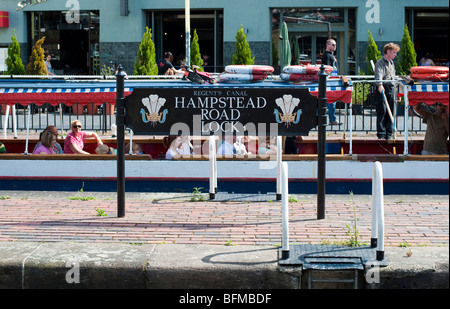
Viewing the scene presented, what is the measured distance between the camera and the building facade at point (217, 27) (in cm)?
2719

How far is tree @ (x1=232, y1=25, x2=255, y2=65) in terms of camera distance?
26141mm

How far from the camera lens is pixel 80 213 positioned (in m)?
9.45

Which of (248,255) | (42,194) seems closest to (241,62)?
(42,194)

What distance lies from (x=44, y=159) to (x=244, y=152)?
123 inches

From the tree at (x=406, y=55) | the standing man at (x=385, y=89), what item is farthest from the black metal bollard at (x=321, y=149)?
the tree at (x=406, y=55)

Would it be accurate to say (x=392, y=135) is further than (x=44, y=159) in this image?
Yes

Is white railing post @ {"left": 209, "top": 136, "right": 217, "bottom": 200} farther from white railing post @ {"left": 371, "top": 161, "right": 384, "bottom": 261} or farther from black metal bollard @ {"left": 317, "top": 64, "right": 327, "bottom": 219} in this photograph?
white railing post @ {"left": 371, "top": 161, "right": 384, "bottom": 261}

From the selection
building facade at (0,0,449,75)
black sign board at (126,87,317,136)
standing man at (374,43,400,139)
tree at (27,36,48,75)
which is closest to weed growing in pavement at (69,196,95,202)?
black sign board at (126,87,317,136)

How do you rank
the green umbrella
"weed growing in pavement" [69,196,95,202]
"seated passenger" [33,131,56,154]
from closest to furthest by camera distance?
"weed growing in pavement" [69,196,95,202]
"seated passenger" [33,131,56,154]
the green umbrella

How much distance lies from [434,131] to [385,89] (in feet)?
4.34

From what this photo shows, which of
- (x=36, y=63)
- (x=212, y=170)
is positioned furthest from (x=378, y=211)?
(x=36, y=63)

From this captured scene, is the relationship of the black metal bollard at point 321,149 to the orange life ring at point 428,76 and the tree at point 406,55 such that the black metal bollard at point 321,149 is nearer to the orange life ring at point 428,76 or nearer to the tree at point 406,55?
the orange life ring at point 428,76

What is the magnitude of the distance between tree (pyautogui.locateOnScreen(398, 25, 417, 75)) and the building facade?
5.12ft
